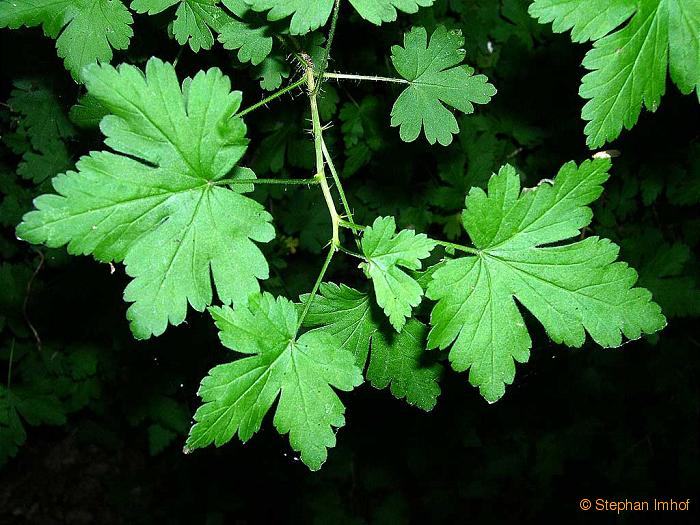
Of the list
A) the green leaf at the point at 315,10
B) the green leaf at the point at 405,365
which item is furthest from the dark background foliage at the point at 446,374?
the green leaf at the point at 315,10

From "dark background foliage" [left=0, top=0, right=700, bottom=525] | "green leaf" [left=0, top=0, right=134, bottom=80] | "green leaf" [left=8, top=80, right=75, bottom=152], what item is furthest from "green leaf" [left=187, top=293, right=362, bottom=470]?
"green leaf" [left=8, top=80, right=75, bottom=152]

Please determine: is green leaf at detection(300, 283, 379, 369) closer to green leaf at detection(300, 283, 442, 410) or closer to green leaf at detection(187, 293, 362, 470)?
→ green leaf at detection(300, 283, 442, 410)

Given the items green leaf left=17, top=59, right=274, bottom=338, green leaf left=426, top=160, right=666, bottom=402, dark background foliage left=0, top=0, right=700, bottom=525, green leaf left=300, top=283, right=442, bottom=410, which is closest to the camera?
green leaf left=17, top=59, right=274, bottom=338

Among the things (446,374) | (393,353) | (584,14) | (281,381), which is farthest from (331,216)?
(446,374)

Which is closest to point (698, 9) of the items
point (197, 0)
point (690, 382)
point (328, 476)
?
point (197, 0)

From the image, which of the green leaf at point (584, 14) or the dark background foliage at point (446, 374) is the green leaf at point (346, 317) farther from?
the dark background foliage at point (446, 374)

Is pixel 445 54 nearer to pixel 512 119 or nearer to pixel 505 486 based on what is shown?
pixel 512 119
